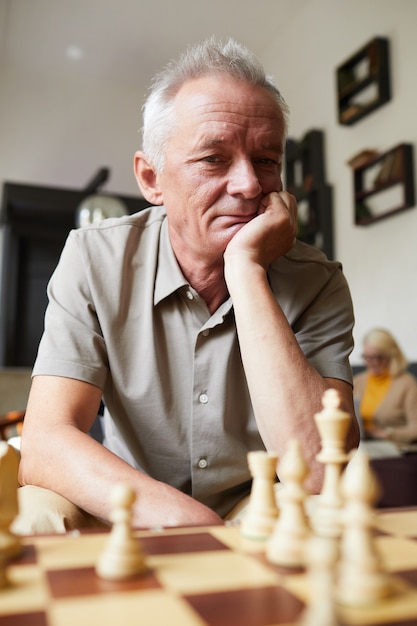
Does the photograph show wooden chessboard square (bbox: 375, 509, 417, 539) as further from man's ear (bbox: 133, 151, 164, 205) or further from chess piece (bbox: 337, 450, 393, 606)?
man's ear (bbox: 133, 151, 164, 205)

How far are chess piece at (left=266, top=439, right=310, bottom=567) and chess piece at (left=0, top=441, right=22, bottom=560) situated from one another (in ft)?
0.82

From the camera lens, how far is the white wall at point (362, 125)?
439 cm

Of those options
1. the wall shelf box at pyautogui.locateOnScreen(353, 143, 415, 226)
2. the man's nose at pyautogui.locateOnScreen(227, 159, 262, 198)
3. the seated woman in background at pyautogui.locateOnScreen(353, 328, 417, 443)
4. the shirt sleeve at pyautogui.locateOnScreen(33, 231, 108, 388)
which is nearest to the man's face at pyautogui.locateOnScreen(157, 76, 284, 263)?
the man's nose at pyautogui.locateOnScreen(227, 159, 262, 198)

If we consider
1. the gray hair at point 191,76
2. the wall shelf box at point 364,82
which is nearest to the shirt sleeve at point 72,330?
the gray hair at point 191,76

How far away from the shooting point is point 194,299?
1.38 metres

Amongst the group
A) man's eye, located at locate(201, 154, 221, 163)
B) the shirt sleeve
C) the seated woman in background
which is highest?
man's eye, located at locate(201, 154, 221, 163)

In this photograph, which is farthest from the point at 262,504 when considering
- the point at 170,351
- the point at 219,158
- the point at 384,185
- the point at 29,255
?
the point at 29,255

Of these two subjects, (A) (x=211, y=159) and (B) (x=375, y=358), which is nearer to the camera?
(A) (x=211, y=159)

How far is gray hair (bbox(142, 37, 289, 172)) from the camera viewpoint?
1.35 meters

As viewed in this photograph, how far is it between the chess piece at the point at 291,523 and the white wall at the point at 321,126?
3836 millimetres

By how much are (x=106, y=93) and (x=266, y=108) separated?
6.35 metres

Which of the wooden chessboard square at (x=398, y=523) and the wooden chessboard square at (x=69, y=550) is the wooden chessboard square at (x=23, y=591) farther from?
the wooden chessboard square at (x=398, y=523)

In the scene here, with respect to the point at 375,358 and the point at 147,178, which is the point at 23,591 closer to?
the point at 147,178

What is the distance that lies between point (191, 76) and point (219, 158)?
0.21 m
